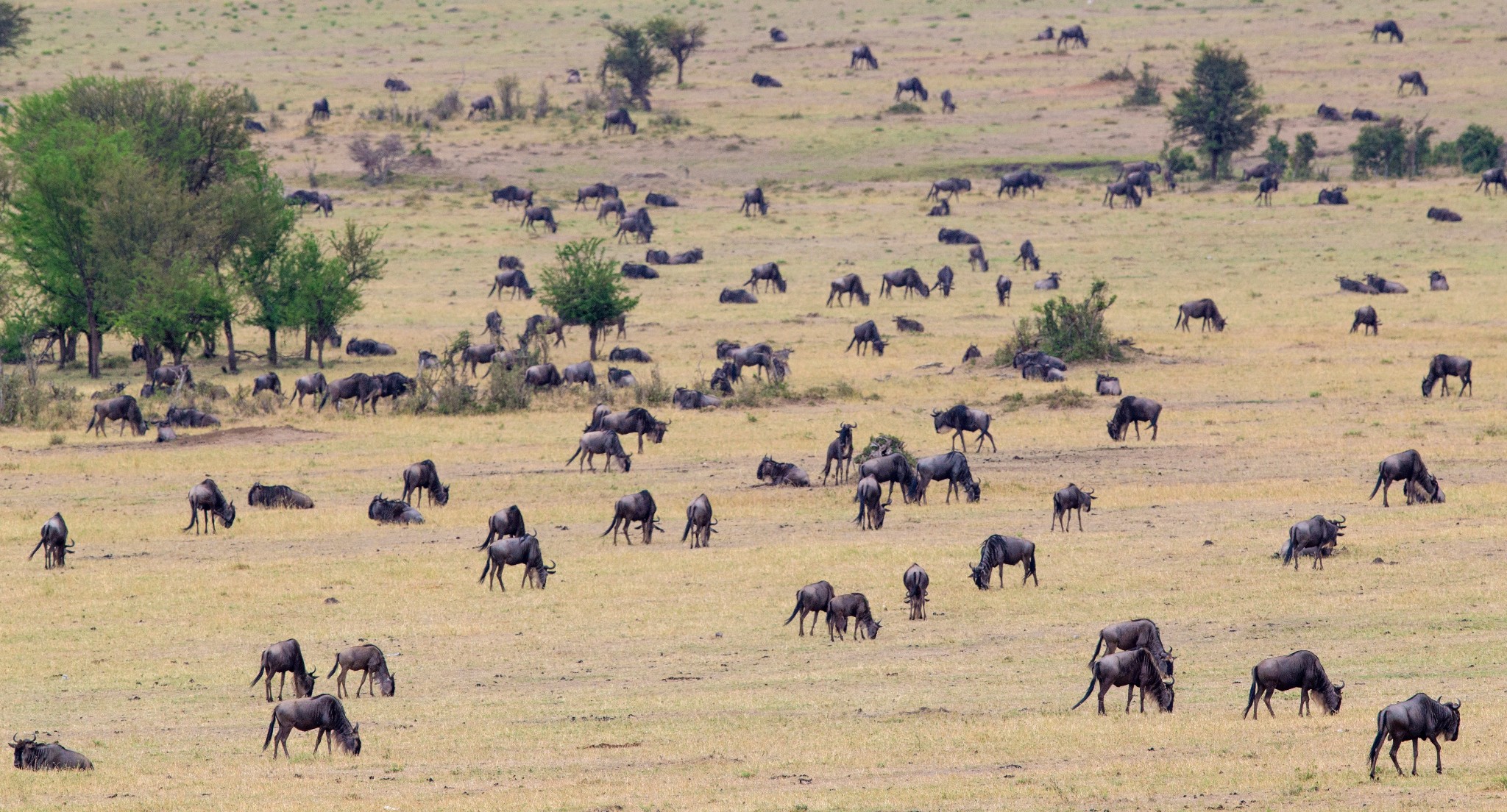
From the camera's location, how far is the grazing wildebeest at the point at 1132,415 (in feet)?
114

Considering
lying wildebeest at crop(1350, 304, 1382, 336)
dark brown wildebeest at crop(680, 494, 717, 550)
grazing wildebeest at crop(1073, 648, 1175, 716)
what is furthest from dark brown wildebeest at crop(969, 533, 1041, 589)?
lying wildebeest at crop(1350, 304, 1382, 336)

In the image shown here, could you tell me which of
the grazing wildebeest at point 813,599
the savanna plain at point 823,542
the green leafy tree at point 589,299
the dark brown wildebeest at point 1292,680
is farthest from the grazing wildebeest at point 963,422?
the dark brown wildebeest at point 1292,680

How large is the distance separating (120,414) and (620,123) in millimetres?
51030

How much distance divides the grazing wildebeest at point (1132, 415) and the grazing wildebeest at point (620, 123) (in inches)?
2099

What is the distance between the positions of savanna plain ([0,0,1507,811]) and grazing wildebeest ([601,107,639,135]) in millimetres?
5427

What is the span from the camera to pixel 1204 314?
48969 mm

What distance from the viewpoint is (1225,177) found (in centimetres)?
7800

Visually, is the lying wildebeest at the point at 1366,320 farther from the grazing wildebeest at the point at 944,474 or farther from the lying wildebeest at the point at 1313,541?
the lying wildebeest at the point at 1313,541

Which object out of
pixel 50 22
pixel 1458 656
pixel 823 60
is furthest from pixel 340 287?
pixel 50 22

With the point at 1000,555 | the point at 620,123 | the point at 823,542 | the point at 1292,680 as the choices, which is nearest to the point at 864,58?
the point at 620,123

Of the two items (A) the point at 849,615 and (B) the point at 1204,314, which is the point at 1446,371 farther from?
(A) the point at 849,615

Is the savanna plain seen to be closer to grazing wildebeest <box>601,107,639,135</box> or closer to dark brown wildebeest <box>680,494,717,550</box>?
dark brown wildebeest <box>680,494,717,550</box>

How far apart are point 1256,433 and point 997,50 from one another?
7381 centimetres

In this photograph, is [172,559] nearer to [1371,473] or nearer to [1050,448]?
[1050,448]
